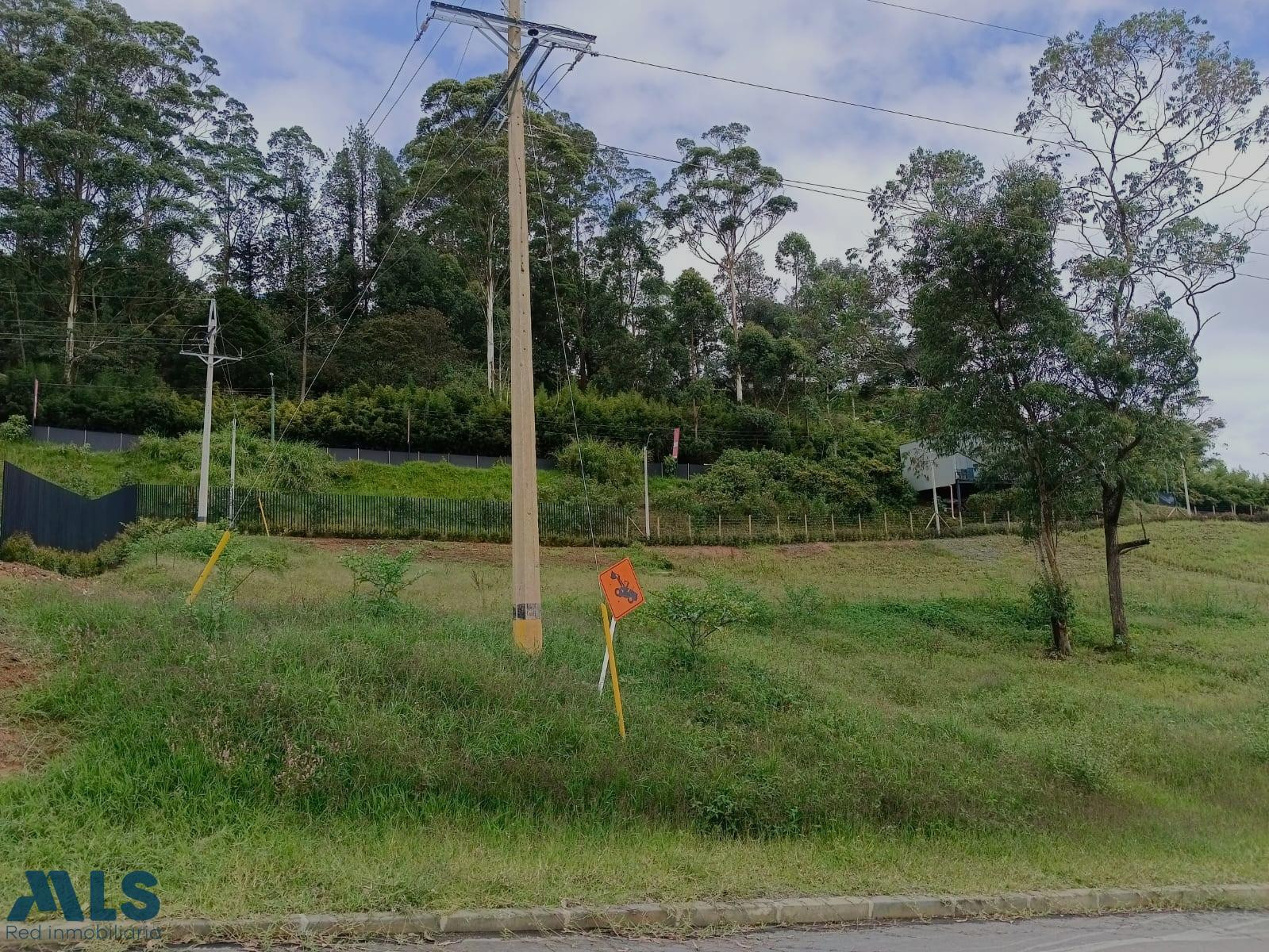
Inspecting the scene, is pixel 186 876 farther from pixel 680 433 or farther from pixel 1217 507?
pixel 1217 507

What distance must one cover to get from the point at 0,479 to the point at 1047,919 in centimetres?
1635

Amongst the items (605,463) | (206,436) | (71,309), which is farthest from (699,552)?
(71,309)

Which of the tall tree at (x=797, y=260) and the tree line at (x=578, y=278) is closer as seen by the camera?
the tree line at (x=578, y=278)

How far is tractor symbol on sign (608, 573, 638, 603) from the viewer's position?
9.95 metres

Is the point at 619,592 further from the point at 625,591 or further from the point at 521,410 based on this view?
the point at 521,410

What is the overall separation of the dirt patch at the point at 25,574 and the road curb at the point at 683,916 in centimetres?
955

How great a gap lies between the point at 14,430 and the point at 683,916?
4171 cm

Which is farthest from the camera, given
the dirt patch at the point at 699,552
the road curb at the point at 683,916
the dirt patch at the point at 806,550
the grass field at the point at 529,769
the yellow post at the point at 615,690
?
the dirt patch at the point at 806,550

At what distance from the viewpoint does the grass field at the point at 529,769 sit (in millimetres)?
6281

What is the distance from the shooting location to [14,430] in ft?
123

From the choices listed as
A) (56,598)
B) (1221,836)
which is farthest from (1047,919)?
(56,598)

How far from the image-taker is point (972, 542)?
3812 cm

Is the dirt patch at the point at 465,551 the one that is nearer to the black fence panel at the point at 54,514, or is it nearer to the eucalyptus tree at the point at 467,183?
the black fence panel at the point at 54,514

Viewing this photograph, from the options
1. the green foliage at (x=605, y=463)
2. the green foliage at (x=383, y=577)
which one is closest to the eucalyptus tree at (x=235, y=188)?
the green foliage at (x=605, y=463)
